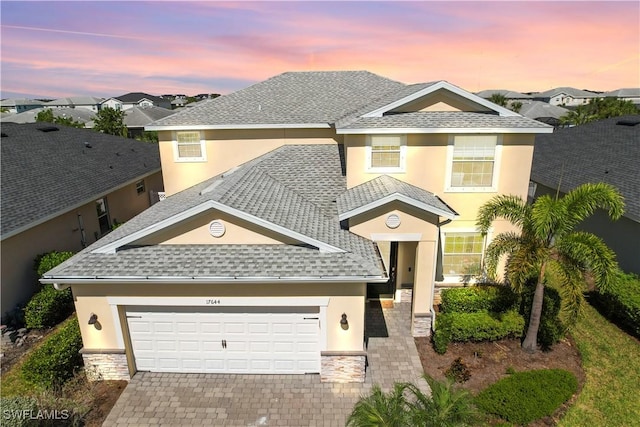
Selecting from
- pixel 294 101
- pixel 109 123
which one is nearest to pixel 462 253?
pixel 294 101

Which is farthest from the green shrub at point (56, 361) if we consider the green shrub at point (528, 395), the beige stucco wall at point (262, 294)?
the green shrub at point (528, 395)

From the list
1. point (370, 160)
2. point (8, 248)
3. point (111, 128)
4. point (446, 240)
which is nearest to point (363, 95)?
point (370, 160)

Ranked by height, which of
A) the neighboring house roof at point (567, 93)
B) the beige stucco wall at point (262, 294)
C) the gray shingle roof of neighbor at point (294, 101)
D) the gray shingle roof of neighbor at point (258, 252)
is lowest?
the beige stucco wall at point (262, 294)

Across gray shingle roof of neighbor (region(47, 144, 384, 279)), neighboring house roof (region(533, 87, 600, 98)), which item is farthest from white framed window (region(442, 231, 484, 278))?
neighboring house roof (region(533, 87, 600, 98))

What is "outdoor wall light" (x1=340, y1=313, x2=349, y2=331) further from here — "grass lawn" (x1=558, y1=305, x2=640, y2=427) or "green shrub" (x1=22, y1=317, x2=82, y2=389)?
"green shrub" (x1=22, y1=317, x2=82, y2=389)

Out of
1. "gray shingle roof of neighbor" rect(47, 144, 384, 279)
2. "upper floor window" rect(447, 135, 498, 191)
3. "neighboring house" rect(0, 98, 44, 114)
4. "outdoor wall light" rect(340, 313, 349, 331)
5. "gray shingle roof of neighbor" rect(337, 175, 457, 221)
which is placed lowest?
"outdoor wall light" rect(340, 313, 349, 331)

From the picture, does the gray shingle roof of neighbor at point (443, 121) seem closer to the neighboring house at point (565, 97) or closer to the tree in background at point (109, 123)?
the tree in background at point (109, 123)
